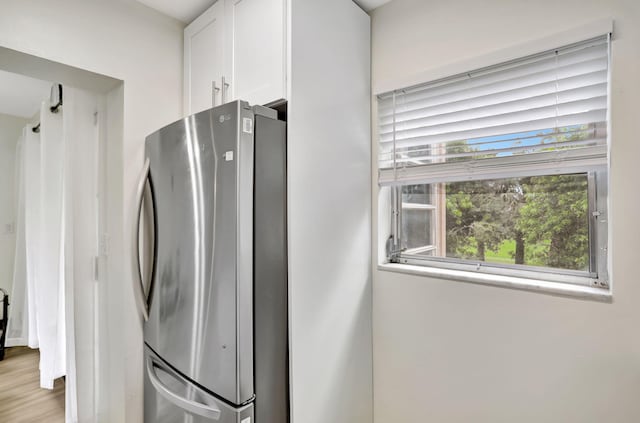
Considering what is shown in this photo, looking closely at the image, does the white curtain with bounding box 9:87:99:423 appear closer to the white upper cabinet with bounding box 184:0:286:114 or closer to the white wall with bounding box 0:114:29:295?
the white wall with bounding box 0:114:29:295

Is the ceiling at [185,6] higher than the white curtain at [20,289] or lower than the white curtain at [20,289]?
higher

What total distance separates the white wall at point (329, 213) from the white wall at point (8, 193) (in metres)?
3.98

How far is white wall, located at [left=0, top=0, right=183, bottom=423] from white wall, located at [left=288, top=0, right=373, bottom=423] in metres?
0.88

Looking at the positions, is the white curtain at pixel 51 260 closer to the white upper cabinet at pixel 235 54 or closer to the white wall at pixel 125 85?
the white wall at pixel 125 85

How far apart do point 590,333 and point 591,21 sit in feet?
3.62

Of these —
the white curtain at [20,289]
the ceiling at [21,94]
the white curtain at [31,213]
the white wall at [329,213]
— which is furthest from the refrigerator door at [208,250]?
the white curtain at [20,289]

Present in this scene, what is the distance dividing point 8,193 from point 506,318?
483 centimetres

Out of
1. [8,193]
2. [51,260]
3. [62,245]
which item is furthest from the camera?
[8,193]

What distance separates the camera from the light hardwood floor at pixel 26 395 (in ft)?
6.70

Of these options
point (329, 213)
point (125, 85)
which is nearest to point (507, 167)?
point (329, 213)

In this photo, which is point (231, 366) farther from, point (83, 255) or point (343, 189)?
point (83, 255)

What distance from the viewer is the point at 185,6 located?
158 cm

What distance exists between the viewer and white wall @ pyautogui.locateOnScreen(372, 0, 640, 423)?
102 cm

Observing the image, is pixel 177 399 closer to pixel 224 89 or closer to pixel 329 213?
pixel 329 213
